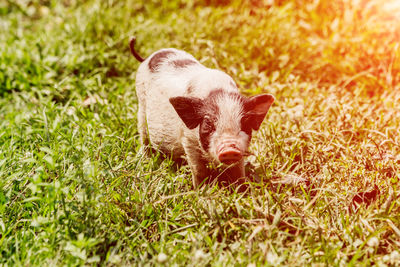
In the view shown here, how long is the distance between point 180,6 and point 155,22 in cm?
74

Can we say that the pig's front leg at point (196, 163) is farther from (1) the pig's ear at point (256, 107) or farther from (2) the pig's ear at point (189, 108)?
(1) the pig's ear at point (256, 107)

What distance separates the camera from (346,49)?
14.3ft

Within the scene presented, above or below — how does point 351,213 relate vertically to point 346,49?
below

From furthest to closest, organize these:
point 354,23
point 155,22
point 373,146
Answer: point 155,22, point 354,23, point 373,146

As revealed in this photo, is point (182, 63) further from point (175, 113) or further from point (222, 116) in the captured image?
point (222, 116)

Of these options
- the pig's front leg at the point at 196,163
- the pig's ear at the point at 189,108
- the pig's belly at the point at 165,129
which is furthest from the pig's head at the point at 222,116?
the pig's belly at the point at 165,129

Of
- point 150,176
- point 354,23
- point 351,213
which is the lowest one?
point 351,213

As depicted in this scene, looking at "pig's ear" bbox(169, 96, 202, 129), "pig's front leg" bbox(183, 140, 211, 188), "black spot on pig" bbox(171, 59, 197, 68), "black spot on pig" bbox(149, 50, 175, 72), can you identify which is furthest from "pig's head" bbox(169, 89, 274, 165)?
"black spot on pig" bbox(149, 50, 175, 72)

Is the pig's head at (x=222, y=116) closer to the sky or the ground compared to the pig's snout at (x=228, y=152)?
closer to the sky

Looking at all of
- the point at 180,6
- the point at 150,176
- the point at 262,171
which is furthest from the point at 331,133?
→ the point at 180,6

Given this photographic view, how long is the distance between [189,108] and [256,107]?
0.43 metres

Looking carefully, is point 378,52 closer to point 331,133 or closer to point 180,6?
point 331,133

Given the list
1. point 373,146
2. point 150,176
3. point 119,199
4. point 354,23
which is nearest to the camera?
point 119,199

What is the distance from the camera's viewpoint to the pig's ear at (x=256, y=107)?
8.47 ft
